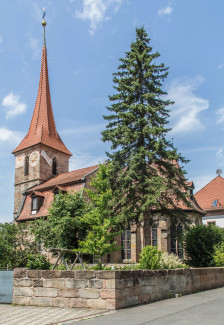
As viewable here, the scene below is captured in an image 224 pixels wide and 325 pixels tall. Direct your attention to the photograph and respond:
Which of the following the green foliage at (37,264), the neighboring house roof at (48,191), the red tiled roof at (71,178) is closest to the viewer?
the green foliage at (37,264)

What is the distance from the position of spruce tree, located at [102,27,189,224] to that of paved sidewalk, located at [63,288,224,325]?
876 cm

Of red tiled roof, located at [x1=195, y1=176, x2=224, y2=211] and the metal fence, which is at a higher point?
red tiled roof, located at [x1=195, y1=176, x2=224, y2=211]

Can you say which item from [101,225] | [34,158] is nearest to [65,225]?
[101,225]

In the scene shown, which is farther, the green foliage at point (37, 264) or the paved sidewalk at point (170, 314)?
the green foliage at point (37, 264)

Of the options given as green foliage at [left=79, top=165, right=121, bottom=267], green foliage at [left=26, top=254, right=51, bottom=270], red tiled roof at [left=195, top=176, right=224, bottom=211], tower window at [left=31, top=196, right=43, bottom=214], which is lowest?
green foliage at [left=26, top=254, right=51, bottom=270]

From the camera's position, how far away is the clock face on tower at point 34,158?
1623 inches

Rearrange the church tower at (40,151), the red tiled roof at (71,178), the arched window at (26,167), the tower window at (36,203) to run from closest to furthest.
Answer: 1. the red tiled roof at (71,178)
2. the tower window at (36,203)
3. the church tower at (40,151)
4. the arched window at (26,167)

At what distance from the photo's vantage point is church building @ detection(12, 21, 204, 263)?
105ft

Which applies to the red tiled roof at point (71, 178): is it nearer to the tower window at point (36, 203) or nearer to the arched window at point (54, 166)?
the tower window at point (36, 203)

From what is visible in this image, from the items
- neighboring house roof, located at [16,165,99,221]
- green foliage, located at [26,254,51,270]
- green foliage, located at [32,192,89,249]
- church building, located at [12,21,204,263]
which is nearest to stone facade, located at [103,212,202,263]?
church building, located at [12,21,204,263]

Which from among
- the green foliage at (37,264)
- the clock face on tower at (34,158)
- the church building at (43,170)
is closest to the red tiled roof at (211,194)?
the church building at (43,170)

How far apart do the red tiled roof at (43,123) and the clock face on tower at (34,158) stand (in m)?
1.20

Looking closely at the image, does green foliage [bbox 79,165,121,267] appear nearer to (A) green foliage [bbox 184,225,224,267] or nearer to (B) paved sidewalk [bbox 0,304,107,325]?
(A) green foliage [bbox 184,225,224,267]

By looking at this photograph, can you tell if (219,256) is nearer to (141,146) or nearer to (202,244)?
(202,244)
